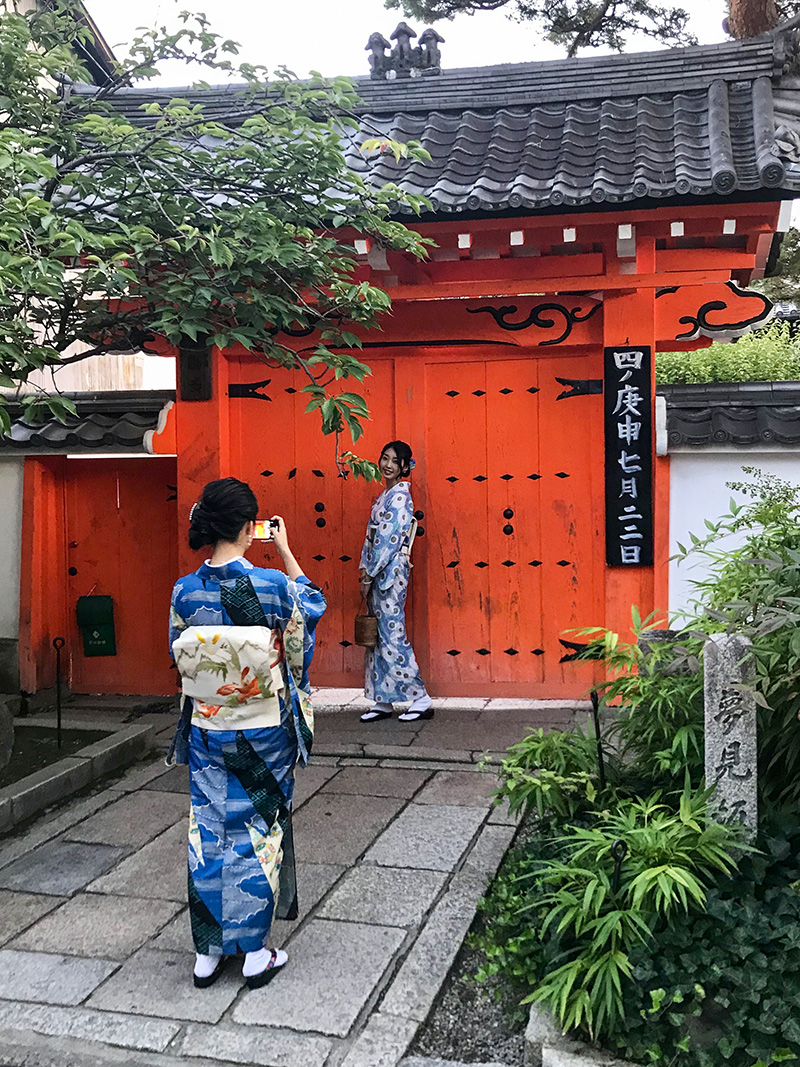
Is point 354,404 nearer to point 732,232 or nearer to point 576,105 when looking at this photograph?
point 732,232

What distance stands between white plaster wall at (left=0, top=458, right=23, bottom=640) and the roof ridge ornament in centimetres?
489

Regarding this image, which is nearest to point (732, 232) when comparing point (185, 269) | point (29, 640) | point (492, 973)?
point (185, 269)

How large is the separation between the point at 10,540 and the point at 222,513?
18.2 feet

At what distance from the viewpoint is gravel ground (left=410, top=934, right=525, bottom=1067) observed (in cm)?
320

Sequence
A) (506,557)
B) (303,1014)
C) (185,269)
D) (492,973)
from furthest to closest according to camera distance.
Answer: (506,557)
(185,269)
(492,973)
(303,1014)

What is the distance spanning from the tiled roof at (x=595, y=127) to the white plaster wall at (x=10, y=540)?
11.4 feet

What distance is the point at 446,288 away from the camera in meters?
7.16

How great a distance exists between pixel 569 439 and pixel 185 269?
11.0 ft

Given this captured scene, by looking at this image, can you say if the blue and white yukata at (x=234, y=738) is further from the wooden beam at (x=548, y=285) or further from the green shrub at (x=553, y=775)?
the wooden beam at (x=548, y=285)

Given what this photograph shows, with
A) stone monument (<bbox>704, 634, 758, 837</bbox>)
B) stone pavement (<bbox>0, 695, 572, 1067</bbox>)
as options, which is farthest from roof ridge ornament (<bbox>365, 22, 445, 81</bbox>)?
stone monument (<bbox>704, 634, 758, 837</bbox>)

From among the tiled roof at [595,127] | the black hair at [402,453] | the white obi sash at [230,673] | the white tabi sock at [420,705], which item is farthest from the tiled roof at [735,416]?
the white obi sash at [230,673]

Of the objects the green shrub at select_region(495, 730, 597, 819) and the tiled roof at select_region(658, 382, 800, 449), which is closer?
the green shrub at select_region(495, 730, 597, 819)

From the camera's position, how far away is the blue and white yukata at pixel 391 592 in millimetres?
7137

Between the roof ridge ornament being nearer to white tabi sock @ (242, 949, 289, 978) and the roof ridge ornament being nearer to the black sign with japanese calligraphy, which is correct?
the black sign with japanese calligraphy
